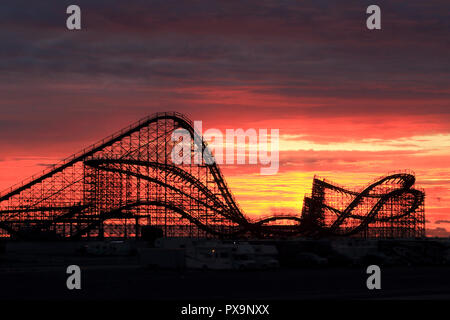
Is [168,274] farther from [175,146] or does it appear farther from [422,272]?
[175,146]

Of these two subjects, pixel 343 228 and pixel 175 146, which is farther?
pixel 343 228

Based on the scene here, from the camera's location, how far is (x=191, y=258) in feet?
118

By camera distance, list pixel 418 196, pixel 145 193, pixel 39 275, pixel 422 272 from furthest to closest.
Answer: pixel 418 196, pixel 145 193, pixel 422 272, pixel 39 275

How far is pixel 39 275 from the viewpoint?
30.5 metres

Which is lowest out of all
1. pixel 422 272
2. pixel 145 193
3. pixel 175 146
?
pixel 422 272

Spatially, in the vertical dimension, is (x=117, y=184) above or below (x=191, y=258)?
above

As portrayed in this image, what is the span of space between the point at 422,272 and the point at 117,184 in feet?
112
